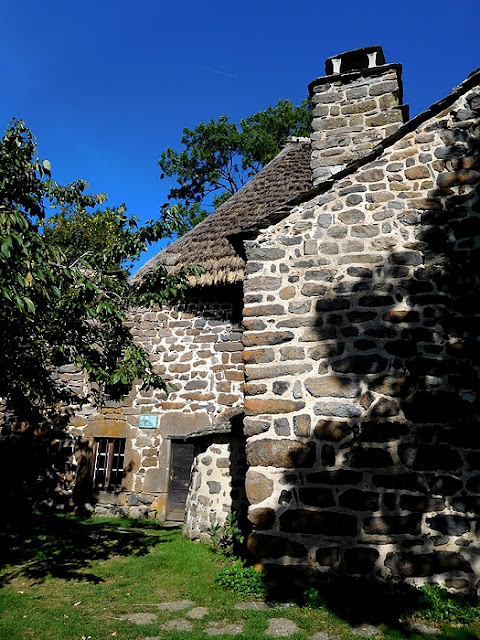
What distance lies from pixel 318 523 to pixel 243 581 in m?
0.81

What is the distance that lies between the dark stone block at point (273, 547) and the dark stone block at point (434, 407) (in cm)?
144

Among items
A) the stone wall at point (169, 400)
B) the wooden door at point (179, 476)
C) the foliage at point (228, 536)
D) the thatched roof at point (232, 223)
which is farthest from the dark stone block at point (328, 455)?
the wooden door at point (179, 476)

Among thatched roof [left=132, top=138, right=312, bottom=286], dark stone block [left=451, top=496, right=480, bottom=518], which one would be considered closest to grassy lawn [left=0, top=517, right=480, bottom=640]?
dark stone block [left=451, top=496, right=480, bottom=518]

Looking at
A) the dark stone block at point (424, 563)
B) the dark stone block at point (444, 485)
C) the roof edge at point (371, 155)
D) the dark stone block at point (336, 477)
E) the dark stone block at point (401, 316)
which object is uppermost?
the roof edge at point (371, 155)

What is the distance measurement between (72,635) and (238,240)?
356cm

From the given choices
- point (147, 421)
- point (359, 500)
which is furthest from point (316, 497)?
point (147, 421)

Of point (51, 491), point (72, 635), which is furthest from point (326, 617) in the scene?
point (51, 491)

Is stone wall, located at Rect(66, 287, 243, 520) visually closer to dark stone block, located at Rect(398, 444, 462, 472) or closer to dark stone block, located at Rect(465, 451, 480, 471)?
dark stone block, located at Rect(398, 444, 462, 472)

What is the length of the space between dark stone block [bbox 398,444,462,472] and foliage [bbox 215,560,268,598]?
1553 millimetres

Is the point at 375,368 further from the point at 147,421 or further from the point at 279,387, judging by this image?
the point at 147,421

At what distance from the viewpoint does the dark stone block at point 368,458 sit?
3.90 m

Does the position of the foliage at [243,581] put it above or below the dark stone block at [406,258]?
below

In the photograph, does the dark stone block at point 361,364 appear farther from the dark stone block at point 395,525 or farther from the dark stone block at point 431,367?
the dark stone block at point 395,525

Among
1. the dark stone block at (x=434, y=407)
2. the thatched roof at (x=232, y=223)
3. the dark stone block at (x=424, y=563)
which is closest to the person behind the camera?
the dark stone block at (x=424, y=563)
